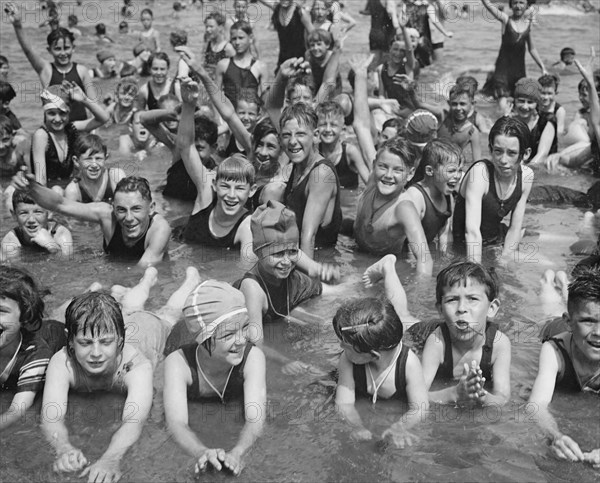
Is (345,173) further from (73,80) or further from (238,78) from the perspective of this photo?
(73,80)

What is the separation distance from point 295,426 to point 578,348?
1.66 meters

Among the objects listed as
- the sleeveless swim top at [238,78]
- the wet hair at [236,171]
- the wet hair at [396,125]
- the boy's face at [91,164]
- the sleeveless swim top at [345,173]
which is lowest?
the sleeveless swim top at [345,173]

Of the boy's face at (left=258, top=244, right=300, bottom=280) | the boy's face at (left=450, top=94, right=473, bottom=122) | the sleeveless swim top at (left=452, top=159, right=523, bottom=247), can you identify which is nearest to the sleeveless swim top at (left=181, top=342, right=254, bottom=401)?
the boy's face at (left=258, top=244, right=300, bottom=280)

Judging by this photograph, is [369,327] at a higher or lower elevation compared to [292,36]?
higher

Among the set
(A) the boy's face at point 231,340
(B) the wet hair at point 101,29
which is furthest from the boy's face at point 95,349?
(B) the wet hair at point 101,29

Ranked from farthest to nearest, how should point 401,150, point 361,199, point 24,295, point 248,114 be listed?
1. point 248,114
2. point 361,199
3. point 401,150
4. point 24,295

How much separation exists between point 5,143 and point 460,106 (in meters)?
4.94

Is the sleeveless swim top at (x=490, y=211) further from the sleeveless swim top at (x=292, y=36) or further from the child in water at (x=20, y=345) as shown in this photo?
the sleeveless swim top at (x=292, y=36)

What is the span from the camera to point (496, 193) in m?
6.92

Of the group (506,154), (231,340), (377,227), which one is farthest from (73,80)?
(231,340)

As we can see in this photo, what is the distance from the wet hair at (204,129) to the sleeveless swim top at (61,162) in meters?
1.50

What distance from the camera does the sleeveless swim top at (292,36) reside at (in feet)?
39.4

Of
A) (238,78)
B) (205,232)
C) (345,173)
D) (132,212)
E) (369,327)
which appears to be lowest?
(345,173)

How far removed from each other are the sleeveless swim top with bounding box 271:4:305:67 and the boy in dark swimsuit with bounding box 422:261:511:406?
8.01 metres
